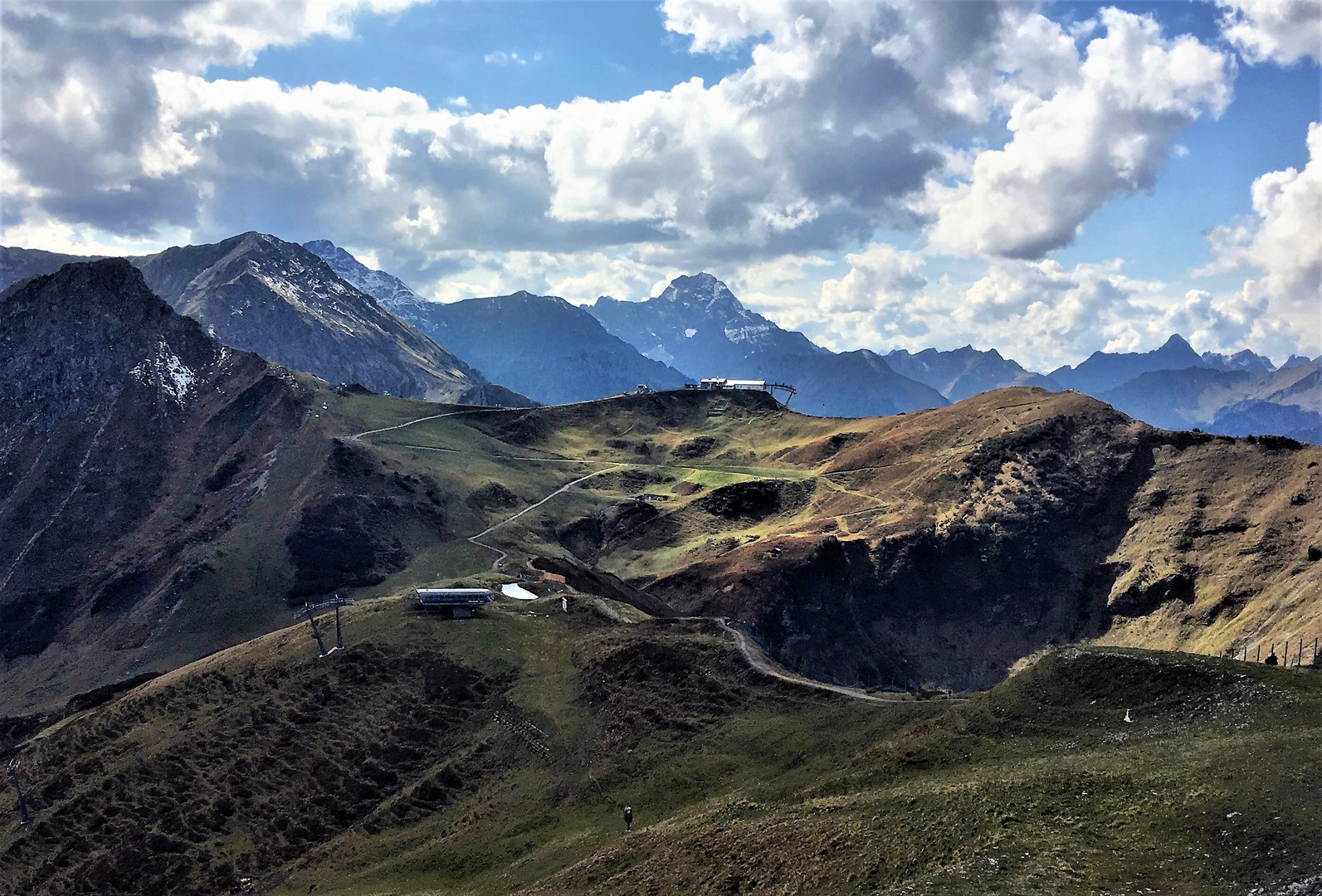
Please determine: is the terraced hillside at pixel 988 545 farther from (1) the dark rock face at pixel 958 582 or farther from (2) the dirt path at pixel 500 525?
(2) the dirt path at pixel 500 525

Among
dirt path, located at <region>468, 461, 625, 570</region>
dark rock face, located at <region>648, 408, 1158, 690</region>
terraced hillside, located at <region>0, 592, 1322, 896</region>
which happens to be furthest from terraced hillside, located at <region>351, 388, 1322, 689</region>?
terraced hillside, located at <region>0, 592, 1322, 896</region>

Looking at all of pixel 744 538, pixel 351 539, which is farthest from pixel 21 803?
pixel 744 538

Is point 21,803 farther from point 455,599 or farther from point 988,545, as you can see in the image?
point 988,545

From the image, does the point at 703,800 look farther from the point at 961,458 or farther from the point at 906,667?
the point at 961,458

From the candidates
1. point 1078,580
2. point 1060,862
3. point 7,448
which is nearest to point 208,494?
point 7,448

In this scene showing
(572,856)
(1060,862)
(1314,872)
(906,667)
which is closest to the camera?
(1314,872)

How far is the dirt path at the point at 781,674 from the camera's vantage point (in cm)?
7032

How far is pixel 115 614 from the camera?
511 ft

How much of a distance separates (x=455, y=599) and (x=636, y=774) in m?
34.1

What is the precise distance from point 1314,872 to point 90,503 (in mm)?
207584

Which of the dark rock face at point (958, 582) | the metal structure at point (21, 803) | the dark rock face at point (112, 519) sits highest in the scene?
the dark rock face at point (112, 519)

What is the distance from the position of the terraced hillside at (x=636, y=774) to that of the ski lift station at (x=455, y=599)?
5.82ft

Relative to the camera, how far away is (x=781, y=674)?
7606 centimetres

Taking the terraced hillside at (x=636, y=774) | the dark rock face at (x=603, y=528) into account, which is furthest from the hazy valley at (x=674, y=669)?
the dark rock face at (x=603, y=528)
